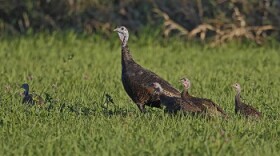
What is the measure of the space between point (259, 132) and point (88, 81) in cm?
531

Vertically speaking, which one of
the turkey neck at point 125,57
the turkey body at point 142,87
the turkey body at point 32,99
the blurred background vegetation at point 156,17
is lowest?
the turkey body at point 32,99

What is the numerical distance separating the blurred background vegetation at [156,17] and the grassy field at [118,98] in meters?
0.42

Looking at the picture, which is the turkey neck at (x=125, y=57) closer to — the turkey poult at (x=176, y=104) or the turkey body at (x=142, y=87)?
the turkey body at (x=142, y=87)

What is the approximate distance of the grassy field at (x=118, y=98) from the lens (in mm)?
7762

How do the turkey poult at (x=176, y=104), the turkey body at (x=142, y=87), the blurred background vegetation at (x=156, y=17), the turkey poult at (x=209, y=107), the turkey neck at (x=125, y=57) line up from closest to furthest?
the turkey poult at (x=209, y=107) → the turkey poult at (x=176, y=104) → the turkey body at (x=142, y=87) → the turkey neck at (x=125, y=57) → the blurred background vegetation at (x=156, y=17)

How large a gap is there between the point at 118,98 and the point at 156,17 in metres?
9.29

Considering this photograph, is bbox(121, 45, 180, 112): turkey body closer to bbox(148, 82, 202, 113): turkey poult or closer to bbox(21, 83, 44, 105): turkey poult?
bbox(148, 82, 202, 113): turkey poult


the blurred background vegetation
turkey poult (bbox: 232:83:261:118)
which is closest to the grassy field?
A: turkey poult (bbox: 232:83:261:118)

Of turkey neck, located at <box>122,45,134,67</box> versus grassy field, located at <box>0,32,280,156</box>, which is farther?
turkey neck, located at <box>122,45,134,67</box>

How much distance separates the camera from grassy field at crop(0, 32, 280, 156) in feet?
25.5

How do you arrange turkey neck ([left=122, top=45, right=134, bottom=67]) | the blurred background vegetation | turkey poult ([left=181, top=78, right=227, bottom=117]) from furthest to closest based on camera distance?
the blurred background vegetation < turkey neck ([left=122, top=45, right=134, bottom=67]) < turkey poult ([left=181, top=78, right=227, bottom=117])

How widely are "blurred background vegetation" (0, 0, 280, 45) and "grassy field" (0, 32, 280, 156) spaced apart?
1.39ft

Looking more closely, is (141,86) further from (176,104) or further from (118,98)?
(118,98)

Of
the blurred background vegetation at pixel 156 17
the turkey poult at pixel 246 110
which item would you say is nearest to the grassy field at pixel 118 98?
the turkey poult at pixel 246 110
